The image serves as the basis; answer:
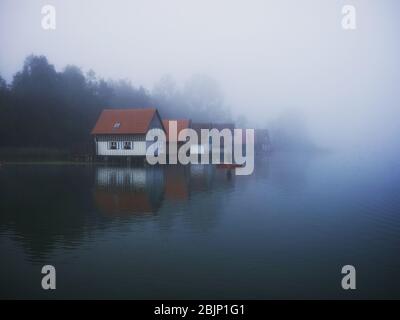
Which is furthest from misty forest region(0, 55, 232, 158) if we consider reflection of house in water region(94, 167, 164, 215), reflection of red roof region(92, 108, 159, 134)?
reflection of house in water region(94, 167, 164, 215)

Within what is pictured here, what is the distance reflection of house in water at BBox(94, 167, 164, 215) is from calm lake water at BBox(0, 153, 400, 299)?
0.08m

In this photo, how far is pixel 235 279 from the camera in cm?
895

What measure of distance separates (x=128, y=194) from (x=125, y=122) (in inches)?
883

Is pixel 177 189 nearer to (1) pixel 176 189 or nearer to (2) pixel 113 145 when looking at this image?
(1) pixel 176 189

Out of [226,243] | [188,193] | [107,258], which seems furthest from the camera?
[188,193]

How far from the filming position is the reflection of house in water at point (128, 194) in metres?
16.0

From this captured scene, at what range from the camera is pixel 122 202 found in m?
17.3

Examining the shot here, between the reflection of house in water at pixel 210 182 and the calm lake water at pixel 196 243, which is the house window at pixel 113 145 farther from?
the calm lake water at pixel 196 243

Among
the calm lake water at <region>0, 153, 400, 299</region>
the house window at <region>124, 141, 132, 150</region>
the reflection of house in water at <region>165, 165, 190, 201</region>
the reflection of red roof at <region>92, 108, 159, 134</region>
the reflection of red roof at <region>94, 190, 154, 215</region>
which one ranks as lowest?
the calm lake water at <region>0, 153, 400, 299</region>

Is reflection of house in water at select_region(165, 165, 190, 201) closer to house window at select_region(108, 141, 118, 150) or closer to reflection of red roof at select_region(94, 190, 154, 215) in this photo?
reflection of red roof at select_region(94, 190, 154, 215)

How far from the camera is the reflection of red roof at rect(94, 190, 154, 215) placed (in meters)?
15.6
